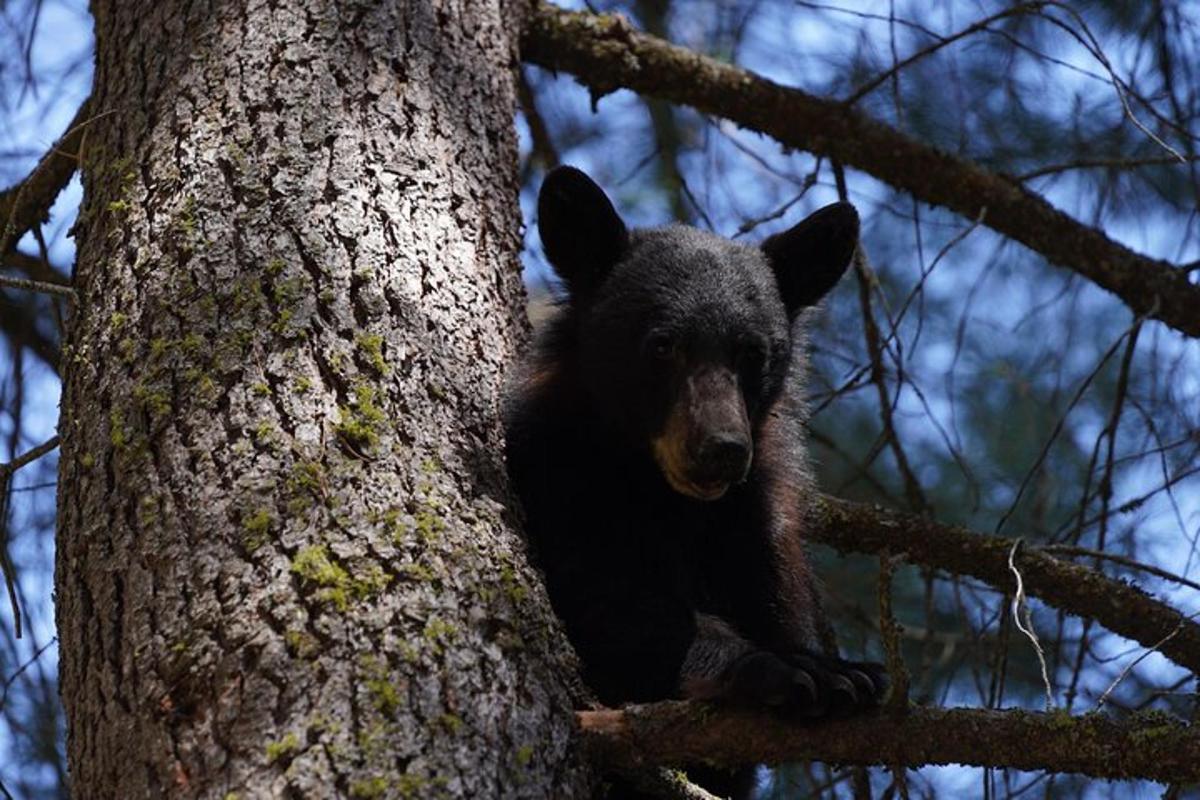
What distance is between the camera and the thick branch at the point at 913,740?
9.29 ft

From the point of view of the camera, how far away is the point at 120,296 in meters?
3.52

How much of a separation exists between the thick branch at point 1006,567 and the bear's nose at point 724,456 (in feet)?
1.87

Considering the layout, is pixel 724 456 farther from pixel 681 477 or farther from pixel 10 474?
pixel 10 474

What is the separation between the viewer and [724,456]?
12.3 ft

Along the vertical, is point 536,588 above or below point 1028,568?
below

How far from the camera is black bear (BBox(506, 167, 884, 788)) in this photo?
12.7 ft

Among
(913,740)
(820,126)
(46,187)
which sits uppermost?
(820,126)

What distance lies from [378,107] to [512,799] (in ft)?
6.68

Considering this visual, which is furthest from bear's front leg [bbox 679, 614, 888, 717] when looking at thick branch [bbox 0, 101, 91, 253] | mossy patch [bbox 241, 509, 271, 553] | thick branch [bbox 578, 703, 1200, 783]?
thick branch [bbox 0, 101, 91, 253]

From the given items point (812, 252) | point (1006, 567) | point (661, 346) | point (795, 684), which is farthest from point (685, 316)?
point (795, 684)

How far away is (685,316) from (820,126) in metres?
1.71

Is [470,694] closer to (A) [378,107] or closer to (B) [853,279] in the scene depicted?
(A) [378,107]

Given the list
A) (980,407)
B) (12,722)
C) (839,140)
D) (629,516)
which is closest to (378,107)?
(629,516)

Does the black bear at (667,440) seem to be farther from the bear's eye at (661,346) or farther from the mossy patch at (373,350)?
the mossy patch at (373,350)
